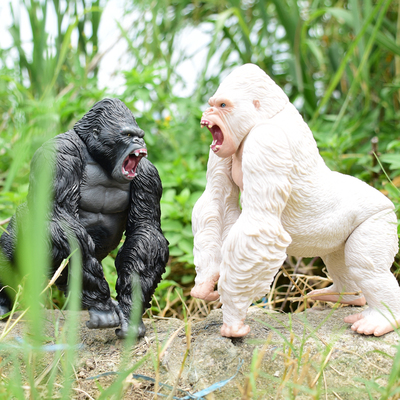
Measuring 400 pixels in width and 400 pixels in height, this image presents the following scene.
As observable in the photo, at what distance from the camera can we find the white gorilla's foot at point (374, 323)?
107 centimetres

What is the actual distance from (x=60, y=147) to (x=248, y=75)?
1.47 feet

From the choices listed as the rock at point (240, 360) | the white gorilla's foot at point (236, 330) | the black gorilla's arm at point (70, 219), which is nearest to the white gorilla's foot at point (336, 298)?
the rock at point (240, 360)

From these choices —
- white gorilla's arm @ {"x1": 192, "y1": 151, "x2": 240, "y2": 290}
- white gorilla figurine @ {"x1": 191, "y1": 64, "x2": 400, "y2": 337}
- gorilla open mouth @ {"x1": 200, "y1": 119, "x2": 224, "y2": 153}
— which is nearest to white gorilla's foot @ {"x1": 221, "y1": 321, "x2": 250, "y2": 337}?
white gorilla figurine @ {"x1": 191, "y1": 64, "x2": 400, "y2": 337}

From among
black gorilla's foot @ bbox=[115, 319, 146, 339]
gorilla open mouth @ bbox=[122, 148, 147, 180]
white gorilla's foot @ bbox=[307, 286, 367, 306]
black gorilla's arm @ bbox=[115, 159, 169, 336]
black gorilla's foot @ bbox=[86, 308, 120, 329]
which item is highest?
gorilla open mouth @ bbox=[122, 148, 147, 180]

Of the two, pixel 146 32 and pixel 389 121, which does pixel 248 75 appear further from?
pixel 146 32

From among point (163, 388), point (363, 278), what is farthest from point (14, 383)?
point (363, 278)

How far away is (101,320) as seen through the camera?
3.57 ft

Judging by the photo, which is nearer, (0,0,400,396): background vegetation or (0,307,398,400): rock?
(0,307,398,400): rock

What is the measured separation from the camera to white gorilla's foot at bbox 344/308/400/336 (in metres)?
1.07

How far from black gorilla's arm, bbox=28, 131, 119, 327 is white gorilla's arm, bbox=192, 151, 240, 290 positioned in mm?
226

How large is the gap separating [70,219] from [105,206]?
11 centimetres

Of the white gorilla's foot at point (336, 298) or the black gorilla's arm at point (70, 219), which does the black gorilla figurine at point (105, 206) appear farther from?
the white gorilla's foot at point (336, 298)

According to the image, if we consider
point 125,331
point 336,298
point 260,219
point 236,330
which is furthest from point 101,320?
point 336,298

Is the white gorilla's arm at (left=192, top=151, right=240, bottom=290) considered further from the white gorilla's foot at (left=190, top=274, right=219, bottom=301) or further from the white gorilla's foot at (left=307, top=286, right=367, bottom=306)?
the white gorilla's foot at (left=307, top=286, right=367, bottom=306)
